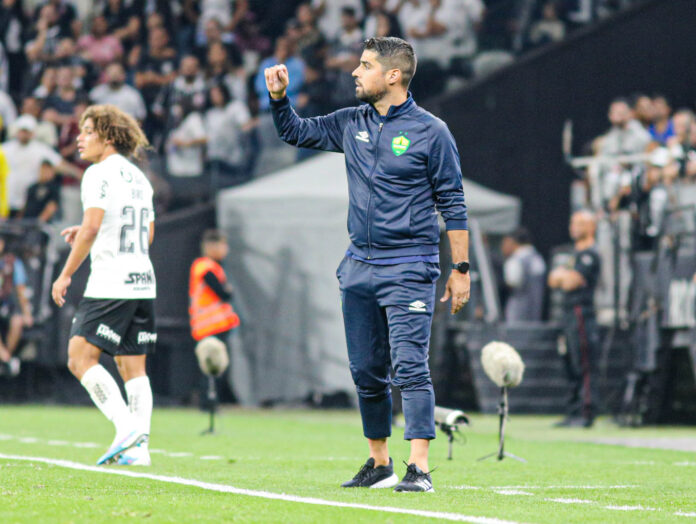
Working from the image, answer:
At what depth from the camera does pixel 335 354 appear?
57.4 feet

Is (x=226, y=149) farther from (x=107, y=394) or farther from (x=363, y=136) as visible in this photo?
(x=363, y=136)

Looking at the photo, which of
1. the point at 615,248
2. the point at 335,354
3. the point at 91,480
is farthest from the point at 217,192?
the point at 91,480

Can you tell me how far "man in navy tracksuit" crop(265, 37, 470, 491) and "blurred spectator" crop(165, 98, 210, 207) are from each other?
12001 millimetres

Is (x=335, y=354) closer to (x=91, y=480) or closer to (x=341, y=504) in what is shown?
(x=91, y=480)

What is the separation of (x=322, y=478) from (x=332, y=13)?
14.9m

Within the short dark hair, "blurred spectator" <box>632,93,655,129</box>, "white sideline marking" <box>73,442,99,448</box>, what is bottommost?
"white sideline marking" <box>73,442,99,448</box>

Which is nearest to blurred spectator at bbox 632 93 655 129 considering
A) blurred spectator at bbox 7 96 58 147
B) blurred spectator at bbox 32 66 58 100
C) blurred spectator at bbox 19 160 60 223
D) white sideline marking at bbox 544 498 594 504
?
blurred spectator at bbox 19 160 60 223

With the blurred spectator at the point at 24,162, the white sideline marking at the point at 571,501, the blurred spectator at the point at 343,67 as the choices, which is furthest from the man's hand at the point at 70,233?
the blurred spectator at the point at 24,162

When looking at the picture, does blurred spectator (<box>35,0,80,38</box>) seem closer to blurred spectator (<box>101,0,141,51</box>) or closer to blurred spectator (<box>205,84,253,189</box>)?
blurred spectator (<box>101,0,141,51</box>)

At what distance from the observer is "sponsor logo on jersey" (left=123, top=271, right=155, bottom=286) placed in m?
8.37

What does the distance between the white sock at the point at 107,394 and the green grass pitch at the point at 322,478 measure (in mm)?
347

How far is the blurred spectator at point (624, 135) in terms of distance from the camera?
17.1 metres

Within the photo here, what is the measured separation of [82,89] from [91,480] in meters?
15.4

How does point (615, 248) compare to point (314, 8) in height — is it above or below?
below
